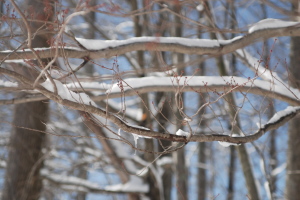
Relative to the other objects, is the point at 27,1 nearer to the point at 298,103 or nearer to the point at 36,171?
the point at 36,171

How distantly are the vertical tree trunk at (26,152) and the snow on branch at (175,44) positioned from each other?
3079 mm

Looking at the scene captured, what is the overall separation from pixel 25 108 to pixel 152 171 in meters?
2.63

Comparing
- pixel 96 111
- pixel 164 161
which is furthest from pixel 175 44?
pixel 164 161

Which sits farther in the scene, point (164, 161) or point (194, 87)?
point (164, 161)

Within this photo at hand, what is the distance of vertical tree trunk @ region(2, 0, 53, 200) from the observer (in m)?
5.99

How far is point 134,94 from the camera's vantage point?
11.7 feet

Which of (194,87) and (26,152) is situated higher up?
(194,87)

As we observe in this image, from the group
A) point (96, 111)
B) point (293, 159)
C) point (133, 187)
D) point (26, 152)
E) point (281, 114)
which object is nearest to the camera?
point (96, 111)

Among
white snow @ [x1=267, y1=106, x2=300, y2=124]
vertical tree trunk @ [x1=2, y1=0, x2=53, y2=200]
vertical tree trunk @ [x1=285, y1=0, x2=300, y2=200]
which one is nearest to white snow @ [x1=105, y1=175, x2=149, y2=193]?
vertical tree trunk @ [x1=2, y1=0, x2=53, y2=200]

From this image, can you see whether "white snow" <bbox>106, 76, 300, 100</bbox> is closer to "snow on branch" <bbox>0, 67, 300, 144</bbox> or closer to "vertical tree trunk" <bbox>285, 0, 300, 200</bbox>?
"snow on branch" <bbox>0, 67, 300, 144</bbox>

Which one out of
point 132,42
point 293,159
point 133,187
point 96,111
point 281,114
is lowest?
point 133,187

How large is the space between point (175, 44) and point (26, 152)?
4.08m

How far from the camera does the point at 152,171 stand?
6551 millimetres

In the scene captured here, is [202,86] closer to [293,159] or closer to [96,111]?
[96,111]
